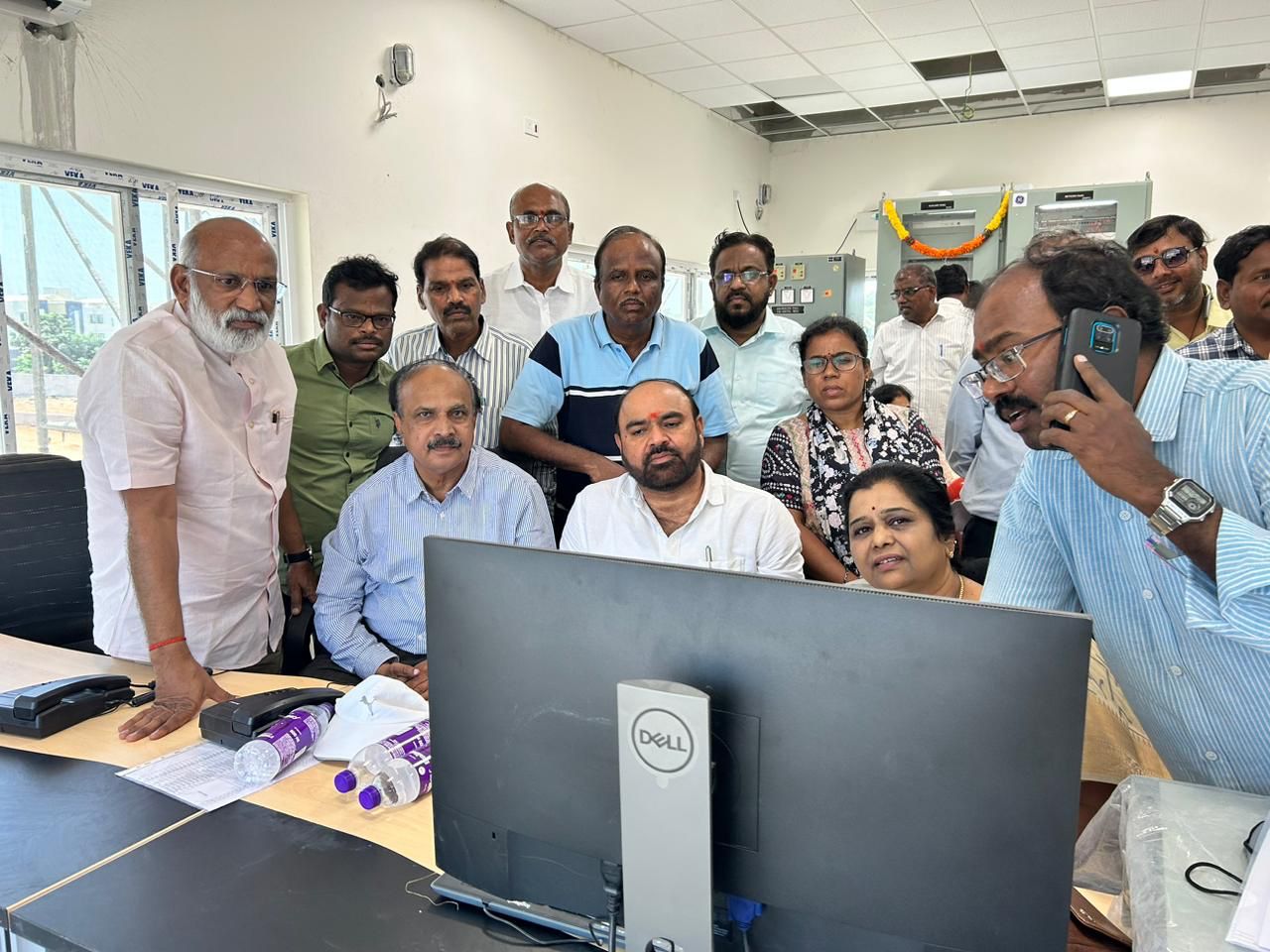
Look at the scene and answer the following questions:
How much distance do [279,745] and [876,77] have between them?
7.01 meters

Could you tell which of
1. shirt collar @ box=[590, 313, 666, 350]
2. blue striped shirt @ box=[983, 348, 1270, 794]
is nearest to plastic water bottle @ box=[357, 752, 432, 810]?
blue striped shirt @ box=[983, 348, 1270, 794]

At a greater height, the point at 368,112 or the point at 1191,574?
the point at 368,112

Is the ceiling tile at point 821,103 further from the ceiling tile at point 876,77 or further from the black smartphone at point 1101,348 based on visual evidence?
the black smartphone at point 1101,348

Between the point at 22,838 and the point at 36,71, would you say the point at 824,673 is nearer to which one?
the point at 22,838

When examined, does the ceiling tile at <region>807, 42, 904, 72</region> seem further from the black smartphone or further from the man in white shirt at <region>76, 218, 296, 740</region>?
the black smartphone

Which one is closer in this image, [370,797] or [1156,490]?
[1156,490]

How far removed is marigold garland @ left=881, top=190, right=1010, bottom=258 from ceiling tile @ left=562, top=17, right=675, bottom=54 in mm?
2458

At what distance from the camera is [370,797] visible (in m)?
1.30

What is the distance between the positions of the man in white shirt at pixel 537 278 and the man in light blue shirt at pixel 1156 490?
2608 mm

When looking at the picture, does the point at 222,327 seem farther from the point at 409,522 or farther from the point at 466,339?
the point at 466,339

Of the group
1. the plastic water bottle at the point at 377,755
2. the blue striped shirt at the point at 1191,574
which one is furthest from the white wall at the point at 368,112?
the blue striped shirt at the point at 1191,574

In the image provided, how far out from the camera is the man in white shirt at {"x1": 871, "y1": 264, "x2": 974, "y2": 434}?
5.21 metres

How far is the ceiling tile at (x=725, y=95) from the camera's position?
726 centimetres

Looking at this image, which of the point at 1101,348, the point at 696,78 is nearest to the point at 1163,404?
the point at 1101,348
